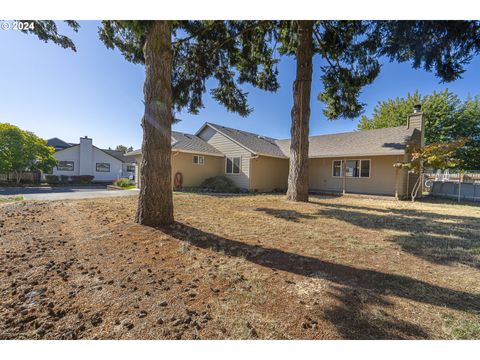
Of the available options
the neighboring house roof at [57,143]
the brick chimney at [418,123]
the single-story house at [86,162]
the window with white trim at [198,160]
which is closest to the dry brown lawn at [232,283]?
the window with white trim at [198,160]

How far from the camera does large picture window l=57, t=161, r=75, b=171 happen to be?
24.0 meters

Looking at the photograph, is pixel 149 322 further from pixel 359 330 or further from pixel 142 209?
pixel 142 209

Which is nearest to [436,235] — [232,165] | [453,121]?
[232,165]

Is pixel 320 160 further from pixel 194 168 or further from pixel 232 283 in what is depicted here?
pixel 232 283

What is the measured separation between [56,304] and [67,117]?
998 cm

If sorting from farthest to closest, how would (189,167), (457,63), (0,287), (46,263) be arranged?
(189,167), (457,63), (46,263), (0,287)

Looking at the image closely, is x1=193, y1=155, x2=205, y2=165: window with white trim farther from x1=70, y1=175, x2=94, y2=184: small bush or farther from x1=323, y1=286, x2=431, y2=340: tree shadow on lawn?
x1=70, y1=175, x2=94, y2=184: small bush

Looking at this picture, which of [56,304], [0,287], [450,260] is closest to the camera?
[56,304]

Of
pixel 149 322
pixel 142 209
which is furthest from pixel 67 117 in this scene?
pixel 149 322

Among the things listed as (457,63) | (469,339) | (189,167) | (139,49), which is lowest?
(469,339)

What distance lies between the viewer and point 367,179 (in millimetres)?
13922

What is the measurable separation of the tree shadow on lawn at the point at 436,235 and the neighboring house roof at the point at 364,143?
6293 millimetres

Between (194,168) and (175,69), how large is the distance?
645 centimetres

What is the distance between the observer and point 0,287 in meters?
2.38
